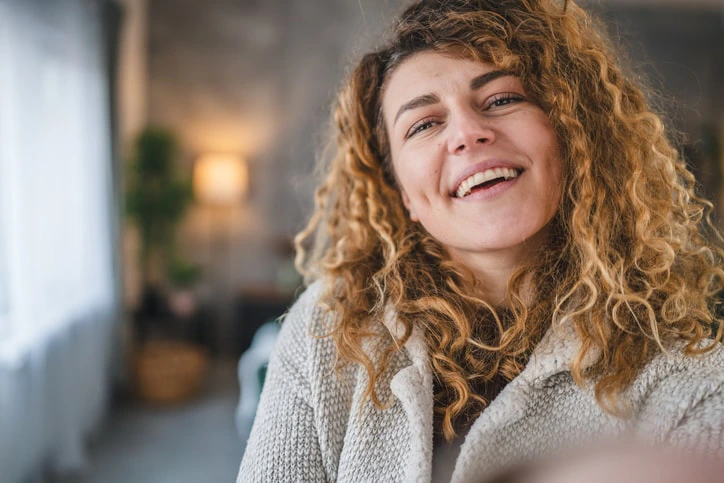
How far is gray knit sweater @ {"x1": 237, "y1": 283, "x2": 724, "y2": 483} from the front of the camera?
833mm

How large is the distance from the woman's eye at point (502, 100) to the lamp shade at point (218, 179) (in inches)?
149

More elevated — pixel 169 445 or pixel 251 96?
pixel 251 96

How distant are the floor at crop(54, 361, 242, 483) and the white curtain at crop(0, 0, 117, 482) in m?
0.15

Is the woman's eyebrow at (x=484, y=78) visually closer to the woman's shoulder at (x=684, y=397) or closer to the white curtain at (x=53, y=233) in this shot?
the woman's shoulder at (x=684, y=397)

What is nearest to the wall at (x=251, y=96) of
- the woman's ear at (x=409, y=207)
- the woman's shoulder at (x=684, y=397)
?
the woman's ear at (x=409, y=207)

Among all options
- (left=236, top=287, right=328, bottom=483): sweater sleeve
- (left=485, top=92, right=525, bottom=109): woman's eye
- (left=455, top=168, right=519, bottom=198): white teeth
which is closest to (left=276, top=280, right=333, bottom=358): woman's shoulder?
(left=236, top=287, right=328, bottom=483): sweater sleeve

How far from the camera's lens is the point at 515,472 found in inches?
30.0

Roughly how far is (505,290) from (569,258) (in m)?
0.13

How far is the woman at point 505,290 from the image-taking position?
0.89m

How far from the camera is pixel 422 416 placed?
0.90 meters

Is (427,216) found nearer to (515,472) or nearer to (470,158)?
(470,158)

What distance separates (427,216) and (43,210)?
240 centimetres

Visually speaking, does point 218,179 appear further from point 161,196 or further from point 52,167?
point 52,167

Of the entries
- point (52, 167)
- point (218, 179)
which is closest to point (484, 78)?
point (52, 167)
